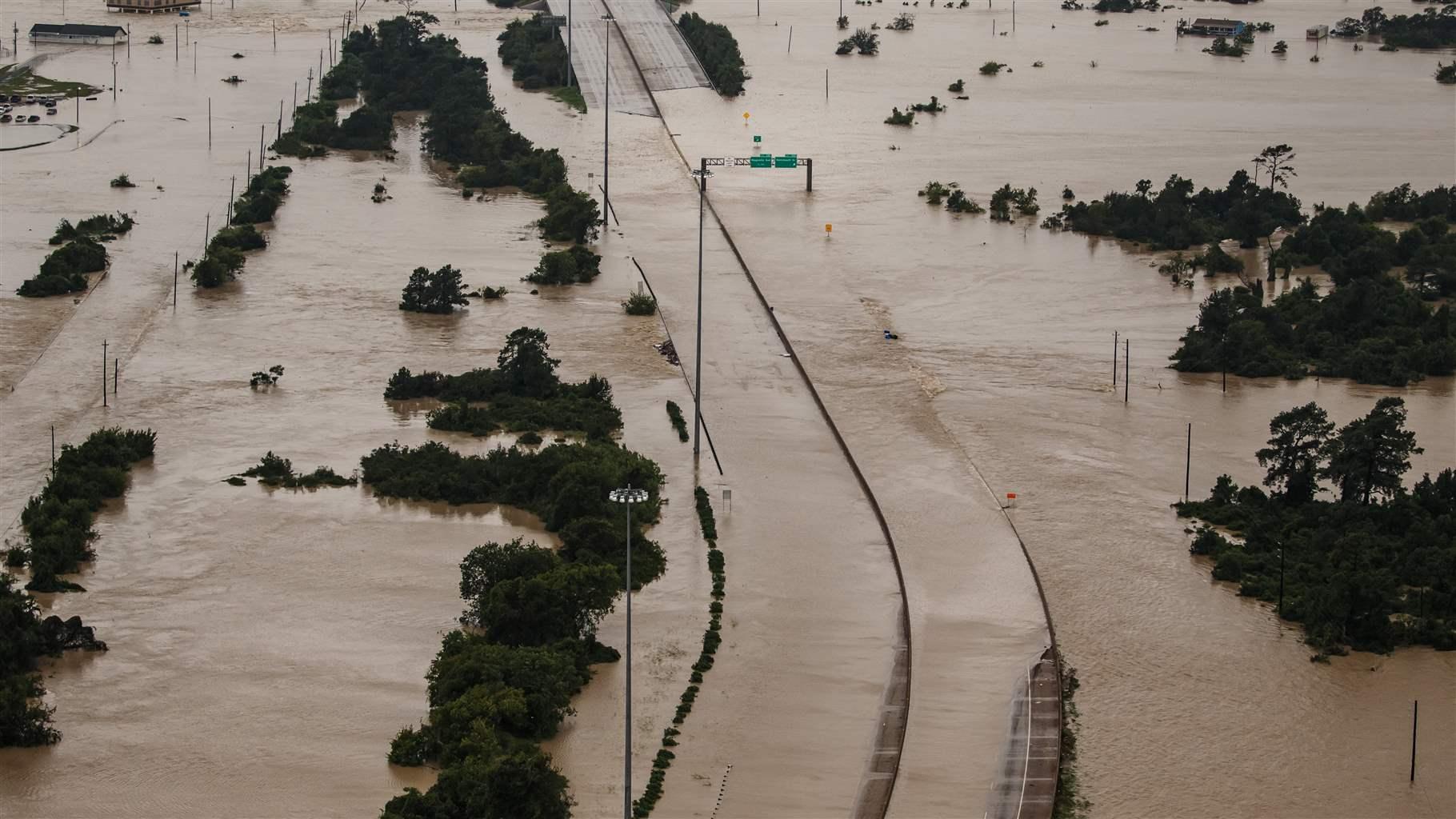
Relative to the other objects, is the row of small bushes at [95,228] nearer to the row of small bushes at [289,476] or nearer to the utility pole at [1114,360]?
the row of small bushes at [289,476]

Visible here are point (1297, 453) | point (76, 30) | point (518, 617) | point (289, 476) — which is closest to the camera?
point (518, 617)

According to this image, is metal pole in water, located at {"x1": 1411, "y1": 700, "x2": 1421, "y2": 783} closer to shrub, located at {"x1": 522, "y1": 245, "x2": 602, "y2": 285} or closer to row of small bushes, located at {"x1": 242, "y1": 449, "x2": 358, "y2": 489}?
row of small bushes, located at {"x1": 242, "y1": 449, "x2": 358, "y2": 489}

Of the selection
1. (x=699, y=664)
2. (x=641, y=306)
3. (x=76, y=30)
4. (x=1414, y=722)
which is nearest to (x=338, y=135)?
(x=641, y=306)

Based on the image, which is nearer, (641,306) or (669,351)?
(669,351)

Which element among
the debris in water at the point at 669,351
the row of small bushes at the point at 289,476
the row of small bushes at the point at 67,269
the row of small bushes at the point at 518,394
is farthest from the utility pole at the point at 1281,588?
the row of small bushes at the point at 67,269

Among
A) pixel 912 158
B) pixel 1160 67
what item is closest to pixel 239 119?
pixel 912 158

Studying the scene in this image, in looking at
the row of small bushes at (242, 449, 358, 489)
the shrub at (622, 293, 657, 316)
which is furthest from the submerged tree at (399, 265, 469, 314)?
the row of small bushes at (242, 449, 358, 489)

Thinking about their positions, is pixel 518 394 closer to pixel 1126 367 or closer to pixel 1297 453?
pixel 1126 367
